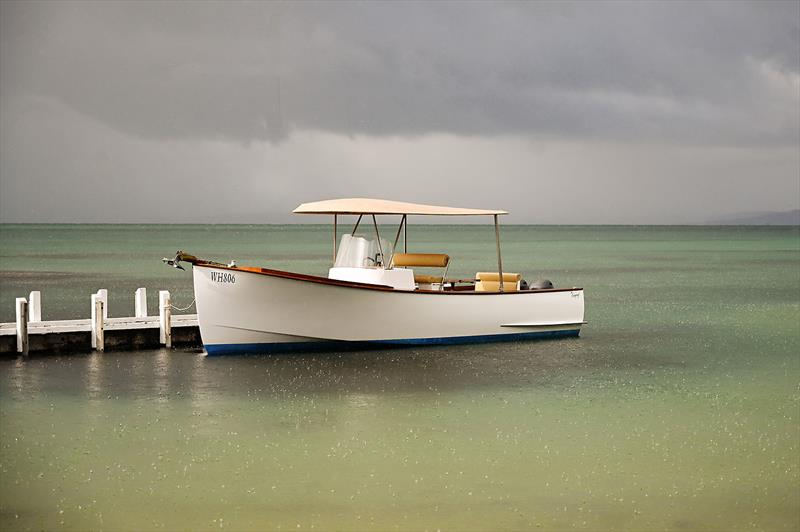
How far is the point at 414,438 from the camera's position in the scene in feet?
52.1

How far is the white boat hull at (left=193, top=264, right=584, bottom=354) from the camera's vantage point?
74.4 feet

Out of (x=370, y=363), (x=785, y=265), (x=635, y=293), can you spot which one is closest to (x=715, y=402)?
(x=370, y=363)

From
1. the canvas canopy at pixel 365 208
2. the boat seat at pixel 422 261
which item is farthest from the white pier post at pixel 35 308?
the boat seat at pixel 422 261

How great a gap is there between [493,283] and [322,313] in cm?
489

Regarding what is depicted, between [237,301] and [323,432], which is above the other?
[237,301]

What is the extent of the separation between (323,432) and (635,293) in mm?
32819

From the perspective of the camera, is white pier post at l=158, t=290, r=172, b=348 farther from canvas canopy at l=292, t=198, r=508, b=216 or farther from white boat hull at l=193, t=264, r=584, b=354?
canvas canopy at l=292, t=198, r=508, b=216

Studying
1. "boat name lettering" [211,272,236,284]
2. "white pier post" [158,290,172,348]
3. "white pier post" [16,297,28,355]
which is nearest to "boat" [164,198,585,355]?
"boat name lettering" [211,272,236,284]

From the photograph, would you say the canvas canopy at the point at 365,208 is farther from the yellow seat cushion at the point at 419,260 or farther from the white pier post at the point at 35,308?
the white pier post at the point at 35,308

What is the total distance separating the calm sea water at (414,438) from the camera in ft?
40.3

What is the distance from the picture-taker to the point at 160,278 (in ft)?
179

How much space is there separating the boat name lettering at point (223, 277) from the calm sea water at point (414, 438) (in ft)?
5.79

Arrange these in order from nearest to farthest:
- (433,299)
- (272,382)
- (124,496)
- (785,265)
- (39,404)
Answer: (124,496) < (39,404) < (272,382) < (433,299) < (785,265)

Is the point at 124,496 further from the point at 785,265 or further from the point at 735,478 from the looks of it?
the point at 785,265
